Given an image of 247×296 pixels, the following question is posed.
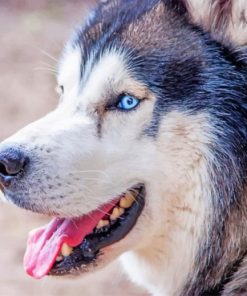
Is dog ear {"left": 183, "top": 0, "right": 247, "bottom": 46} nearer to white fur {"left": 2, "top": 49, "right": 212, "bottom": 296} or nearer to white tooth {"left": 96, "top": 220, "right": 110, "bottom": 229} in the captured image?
white fur {"left": 2, "top": 49, "right": 212, "bottom": 296}

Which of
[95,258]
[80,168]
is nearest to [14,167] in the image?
[80,168]

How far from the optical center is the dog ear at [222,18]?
3355mm

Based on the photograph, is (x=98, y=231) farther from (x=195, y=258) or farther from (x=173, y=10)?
(x=173, y=10)

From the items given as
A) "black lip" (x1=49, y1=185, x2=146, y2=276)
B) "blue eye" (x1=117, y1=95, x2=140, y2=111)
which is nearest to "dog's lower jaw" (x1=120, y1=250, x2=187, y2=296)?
"black lip" (x1=49, y1=185, x2=146, y2=276)

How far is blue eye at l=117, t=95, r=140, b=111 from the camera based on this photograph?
3355mm

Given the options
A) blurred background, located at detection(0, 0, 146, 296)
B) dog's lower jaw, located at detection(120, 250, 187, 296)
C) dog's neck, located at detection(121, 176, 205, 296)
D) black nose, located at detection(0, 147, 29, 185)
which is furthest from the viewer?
blurred background, located at detection(0, 0, 146, 296)

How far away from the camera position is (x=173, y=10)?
349 centimetres

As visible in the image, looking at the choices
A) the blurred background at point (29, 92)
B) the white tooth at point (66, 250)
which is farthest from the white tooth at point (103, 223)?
the blurred background at point (29, 92)

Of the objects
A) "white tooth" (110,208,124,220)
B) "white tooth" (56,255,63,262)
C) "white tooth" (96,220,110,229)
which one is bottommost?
"white tooth" (56,255,63,262)

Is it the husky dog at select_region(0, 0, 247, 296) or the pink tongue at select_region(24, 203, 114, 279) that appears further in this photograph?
the pink tongue at select_region(24, 203, 114, 279)

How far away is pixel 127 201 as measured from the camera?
134 inches

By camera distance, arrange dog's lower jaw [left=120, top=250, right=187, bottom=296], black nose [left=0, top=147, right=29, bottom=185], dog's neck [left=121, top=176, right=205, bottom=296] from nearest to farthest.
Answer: black nose [left=0, top=147, right=29, bottom=185] → dog's neck [left=121, top=176, right=205, bottom=296] → dog's lower jaw [left=120, top=250, right=187, bottom=296]

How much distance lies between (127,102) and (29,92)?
5362 millimetres

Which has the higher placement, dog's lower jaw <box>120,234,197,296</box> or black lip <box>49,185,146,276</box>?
black lip <box>49,185,146,276</box>
